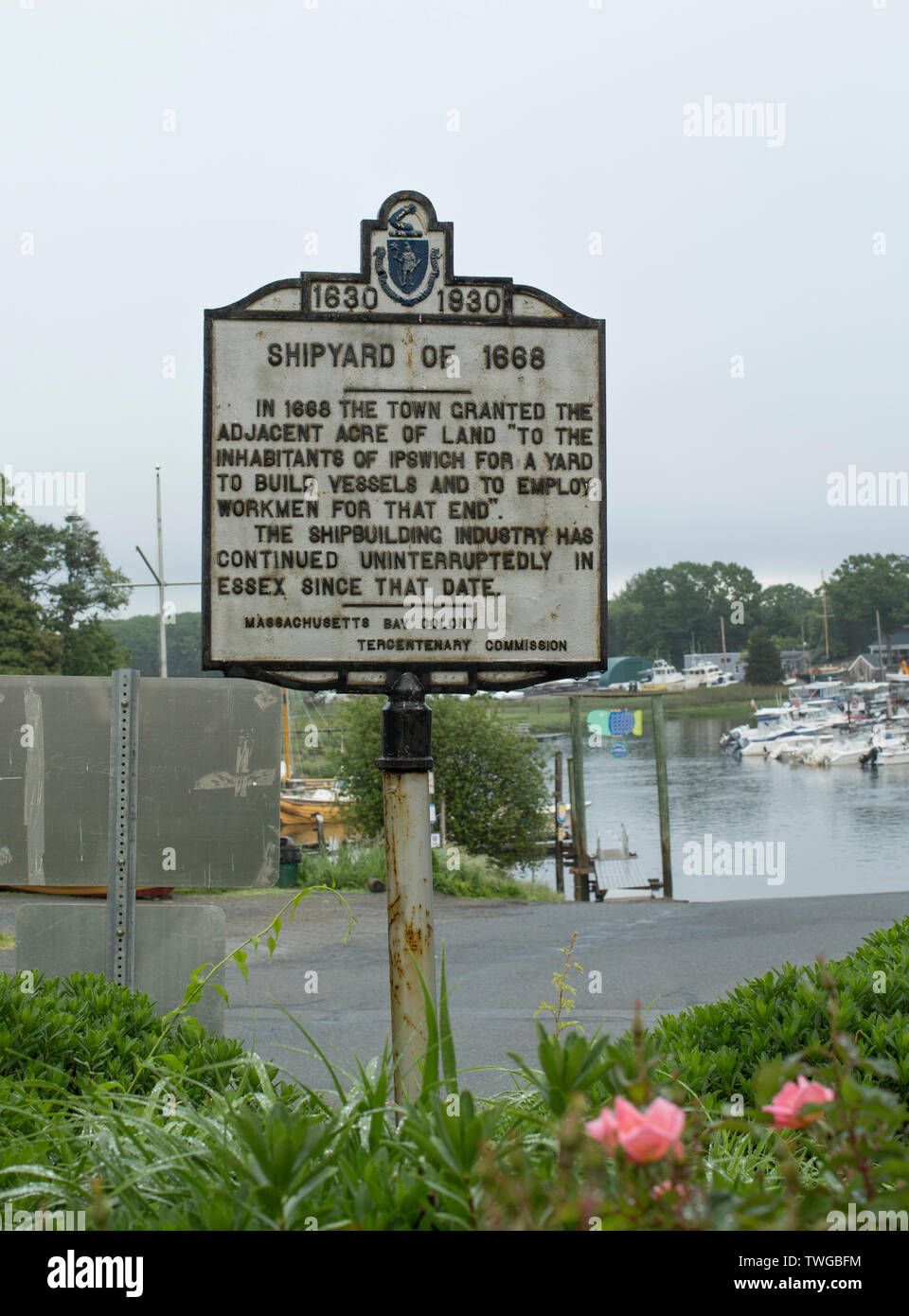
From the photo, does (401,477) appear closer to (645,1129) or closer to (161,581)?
(645,1129)

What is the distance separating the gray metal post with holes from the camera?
475 centimetres

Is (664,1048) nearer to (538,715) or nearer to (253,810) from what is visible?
(253,810)

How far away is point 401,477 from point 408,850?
154 cm

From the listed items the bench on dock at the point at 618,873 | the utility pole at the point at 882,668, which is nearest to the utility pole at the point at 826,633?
the utility pole at the point at 882,668

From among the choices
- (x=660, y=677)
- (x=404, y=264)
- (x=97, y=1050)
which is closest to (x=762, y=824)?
(x=660, y=677)

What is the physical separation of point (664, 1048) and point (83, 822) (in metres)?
2.92

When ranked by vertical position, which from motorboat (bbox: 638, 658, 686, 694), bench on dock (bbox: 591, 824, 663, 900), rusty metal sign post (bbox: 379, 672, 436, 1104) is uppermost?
motorboat (bbox: 638, 658, 686, 694)

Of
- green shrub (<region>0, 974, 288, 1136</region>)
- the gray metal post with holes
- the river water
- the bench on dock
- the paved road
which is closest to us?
green shrub (<region>0, 974, 288, 1136</region>)

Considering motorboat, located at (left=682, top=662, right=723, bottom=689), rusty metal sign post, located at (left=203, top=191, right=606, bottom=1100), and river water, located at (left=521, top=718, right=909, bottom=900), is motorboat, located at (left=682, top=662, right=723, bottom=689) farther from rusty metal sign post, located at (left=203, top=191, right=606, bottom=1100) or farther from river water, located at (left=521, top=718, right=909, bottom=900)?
rusty metal sign post, located at (left=203, top=191, right=606, bottom=1100)

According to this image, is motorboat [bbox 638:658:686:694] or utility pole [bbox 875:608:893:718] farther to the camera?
utility pole [bbox 875:608:893:718]

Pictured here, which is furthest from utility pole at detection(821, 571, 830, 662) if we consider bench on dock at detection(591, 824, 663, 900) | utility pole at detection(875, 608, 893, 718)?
bench on dock at detection(591, 824, 663, 900)

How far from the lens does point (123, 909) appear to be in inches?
187

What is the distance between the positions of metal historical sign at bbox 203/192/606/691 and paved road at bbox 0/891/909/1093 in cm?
A: 314
